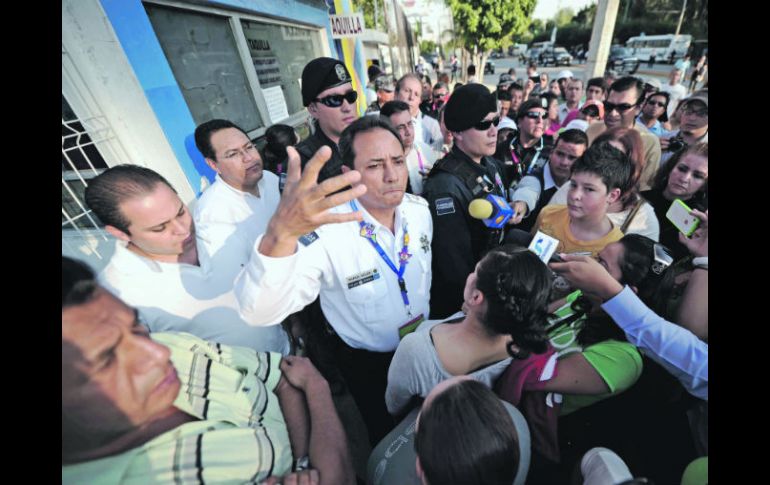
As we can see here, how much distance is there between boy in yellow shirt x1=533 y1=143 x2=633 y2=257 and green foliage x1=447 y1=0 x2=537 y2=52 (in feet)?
61.3

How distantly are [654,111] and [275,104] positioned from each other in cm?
680

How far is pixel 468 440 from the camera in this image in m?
1.02

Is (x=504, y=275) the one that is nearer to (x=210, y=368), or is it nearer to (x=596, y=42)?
(x=210, y=368)

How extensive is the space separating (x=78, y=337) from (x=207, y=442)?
0.57 meters

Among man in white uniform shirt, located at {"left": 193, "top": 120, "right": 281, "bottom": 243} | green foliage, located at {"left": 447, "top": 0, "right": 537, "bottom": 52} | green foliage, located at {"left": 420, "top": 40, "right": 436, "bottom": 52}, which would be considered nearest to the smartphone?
man in white uniform shirt, located at {"left": 193, "top": 120, "right": 281, "bottom": 243}

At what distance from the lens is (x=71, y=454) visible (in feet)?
2.68

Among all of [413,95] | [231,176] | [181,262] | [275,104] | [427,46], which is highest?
[427,46]

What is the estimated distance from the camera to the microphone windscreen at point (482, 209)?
205 cm

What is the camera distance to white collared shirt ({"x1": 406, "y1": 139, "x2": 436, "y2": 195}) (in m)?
3.65

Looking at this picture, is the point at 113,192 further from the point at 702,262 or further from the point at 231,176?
the point at 702,262

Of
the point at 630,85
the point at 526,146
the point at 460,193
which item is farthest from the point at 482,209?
the point at 630,85

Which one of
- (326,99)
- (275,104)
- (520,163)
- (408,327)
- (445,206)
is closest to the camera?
(408,327)

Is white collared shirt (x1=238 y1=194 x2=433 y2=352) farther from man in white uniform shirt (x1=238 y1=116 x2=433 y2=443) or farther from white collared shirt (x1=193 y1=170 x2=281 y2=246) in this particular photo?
white collared shirt (x1=193 y1=170 x2=281 y2=246)

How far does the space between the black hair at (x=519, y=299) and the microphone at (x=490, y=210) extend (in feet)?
2.24
